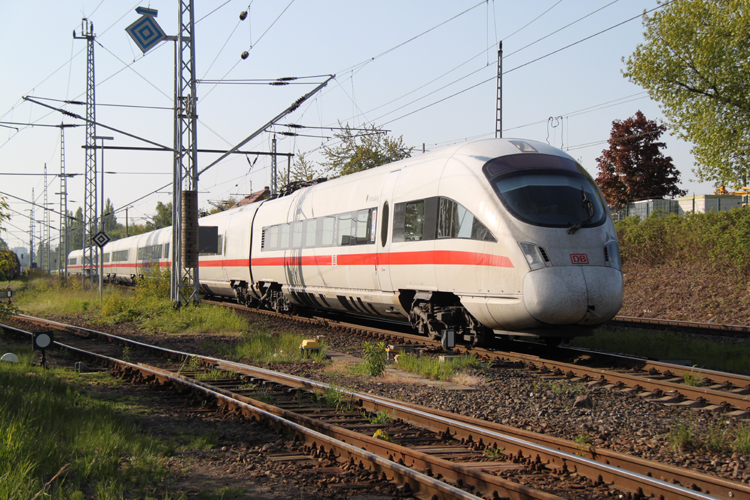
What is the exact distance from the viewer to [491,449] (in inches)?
213

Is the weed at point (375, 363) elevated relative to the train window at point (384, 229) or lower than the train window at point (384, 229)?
lower

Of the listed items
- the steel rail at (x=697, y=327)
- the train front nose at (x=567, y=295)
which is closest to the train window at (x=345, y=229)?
the train front nose at (x=567, y=295)

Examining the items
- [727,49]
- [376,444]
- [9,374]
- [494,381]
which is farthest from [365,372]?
[727,49]

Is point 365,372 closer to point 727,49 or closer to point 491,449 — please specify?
point 491,449

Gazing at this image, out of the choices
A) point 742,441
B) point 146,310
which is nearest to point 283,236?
point 146,310

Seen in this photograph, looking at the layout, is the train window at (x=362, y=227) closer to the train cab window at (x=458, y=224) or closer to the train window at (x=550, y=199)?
the train cab window at (x=458, y=224)

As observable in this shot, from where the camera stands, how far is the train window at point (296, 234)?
16.5m

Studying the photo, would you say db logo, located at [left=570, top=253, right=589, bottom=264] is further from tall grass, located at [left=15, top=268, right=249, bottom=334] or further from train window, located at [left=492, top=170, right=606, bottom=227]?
tall grass, located at [left=15, top=268, right=249, bottom=334]

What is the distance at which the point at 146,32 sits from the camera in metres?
18.5

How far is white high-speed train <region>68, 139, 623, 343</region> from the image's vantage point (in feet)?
30.0

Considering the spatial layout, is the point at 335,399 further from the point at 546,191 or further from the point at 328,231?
the point at 328,231

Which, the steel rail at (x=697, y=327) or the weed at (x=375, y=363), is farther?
the steel rail at (x=697, y=327)

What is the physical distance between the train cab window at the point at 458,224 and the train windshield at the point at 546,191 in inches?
22.5

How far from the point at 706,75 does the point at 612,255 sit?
42.8 ft
